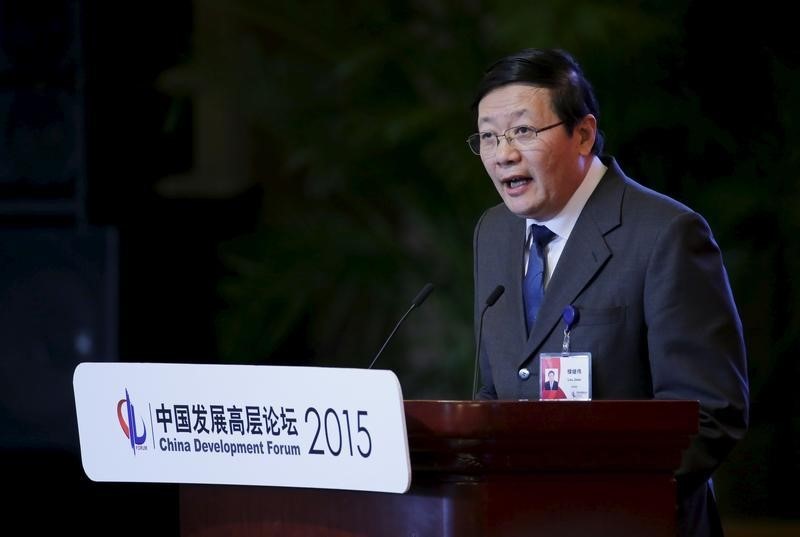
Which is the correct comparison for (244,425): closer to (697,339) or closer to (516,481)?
(516,481)

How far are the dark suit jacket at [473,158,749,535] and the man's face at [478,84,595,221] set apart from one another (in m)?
0.07

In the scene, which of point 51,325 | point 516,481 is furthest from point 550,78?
point 51,325

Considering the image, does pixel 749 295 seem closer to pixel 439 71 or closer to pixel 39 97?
pixel 439 71

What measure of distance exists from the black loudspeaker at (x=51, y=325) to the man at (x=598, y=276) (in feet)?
8.28

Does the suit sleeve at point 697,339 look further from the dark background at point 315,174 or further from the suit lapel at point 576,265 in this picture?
the dark background at point 315,174

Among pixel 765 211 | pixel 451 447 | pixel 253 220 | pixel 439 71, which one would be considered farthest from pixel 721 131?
pixel 451 447

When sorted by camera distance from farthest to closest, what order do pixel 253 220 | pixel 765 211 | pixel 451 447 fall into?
pixel 253 220, pixel 765 211, pixel 451 447

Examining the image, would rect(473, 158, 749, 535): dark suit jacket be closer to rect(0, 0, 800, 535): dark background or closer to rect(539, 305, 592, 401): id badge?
rect(539, 305, 592, 401): id badge

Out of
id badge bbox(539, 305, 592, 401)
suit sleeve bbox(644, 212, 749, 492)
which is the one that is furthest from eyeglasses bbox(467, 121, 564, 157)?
id badge bbox(539, 305, 592, 401)

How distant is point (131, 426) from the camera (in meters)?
1.66

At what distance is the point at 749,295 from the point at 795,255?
0.21 m

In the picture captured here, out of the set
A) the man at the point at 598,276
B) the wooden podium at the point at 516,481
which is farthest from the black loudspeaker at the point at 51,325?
the wooden podium at the point at 516,481

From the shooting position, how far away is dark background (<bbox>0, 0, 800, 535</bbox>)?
4402mm

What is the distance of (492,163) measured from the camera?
229 centimetres
